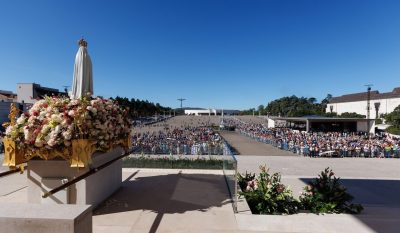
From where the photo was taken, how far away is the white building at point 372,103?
94.6 m

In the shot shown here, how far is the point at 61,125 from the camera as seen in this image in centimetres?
587

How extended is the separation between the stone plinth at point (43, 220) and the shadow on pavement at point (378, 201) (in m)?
5.79

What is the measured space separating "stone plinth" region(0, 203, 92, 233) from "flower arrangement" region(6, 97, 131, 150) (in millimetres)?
2947

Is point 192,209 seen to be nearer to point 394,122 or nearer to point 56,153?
point 56,153

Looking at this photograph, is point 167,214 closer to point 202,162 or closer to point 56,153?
point 56,153

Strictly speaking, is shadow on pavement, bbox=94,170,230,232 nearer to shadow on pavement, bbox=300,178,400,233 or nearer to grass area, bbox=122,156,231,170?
grass area, bbox=122,156,231,170

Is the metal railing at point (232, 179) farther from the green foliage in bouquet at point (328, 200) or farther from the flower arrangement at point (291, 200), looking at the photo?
the green foliage in bouquet at point (328, 200)

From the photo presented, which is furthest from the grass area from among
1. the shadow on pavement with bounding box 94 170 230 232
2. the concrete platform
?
the shadow on pavement with bounding box 94 170 230 232

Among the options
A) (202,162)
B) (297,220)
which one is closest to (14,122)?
(297,220)

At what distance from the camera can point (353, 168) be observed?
690 inches

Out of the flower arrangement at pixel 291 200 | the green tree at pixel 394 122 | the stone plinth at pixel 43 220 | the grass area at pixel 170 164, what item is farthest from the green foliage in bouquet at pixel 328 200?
the green tree at pixel 394 122

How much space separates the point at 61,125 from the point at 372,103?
12036 cm

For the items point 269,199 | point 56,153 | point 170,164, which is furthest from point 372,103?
point 56,153

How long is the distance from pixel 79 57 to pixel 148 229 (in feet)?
15.2
